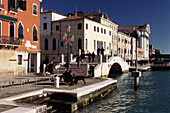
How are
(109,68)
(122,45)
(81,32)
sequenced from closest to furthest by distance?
(109,68) < (81,32) < (122,45)

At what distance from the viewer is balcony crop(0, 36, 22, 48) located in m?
19.2

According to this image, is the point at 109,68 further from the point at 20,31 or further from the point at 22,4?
the point at 22,4

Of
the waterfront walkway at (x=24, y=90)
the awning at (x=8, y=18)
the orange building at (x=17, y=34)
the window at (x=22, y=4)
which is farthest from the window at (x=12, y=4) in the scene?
the waterfront walkway at (x=24, y=90)

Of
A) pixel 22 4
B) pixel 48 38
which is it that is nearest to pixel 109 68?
pixel 48 38

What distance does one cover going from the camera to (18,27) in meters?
21.9

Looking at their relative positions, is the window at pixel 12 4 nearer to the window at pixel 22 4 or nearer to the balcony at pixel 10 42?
the window at pixel 22 4

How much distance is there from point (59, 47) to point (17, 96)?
27374mm

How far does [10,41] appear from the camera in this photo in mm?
20125

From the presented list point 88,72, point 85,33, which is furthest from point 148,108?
point 85,33

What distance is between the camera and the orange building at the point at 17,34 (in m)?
19.9

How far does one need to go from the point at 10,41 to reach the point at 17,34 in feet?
5.76

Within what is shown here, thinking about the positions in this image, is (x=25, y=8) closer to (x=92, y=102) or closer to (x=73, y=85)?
(x=73, y=85)

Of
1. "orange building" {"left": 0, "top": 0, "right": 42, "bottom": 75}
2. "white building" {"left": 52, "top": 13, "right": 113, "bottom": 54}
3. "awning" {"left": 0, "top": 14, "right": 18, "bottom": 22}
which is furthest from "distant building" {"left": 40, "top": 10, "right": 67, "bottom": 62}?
"awning" {"left": 0, "top": 14, "right": 18, "bottom": 22}

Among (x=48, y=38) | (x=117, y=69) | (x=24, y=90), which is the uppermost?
(x=48, y=38)
